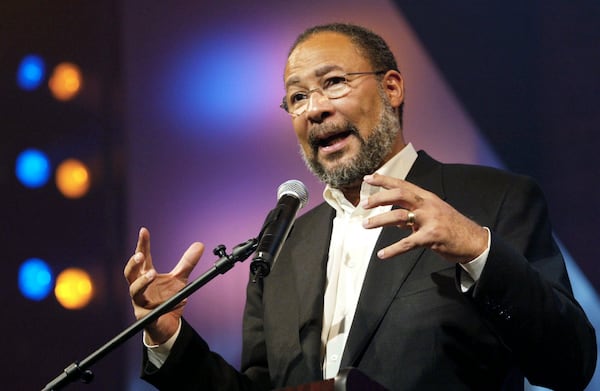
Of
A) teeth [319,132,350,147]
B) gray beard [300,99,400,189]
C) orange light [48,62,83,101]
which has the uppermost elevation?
orange light [48,62,83,101]

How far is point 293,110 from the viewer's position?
8.27ft

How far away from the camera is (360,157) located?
96.8 inches

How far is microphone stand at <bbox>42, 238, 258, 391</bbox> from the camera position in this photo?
5.90 ft

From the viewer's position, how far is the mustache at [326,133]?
96.4 inches

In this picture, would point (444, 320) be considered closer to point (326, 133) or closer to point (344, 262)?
point (344, 262)

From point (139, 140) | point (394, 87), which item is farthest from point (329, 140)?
point (139, 140)

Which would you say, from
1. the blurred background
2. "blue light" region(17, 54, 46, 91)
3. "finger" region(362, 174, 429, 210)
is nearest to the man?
"finger" region(362, 174, 429, 210)

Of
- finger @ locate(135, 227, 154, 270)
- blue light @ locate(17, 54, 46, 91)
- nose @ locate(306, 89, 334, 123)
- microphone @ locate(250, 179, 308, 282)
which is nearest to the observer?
microphone @ locate(250, 179, 308, 282)

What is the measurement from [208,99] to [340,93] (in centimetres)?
81

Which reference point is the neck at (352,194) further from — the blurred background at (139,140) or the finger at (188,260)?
the finger at (188,260)

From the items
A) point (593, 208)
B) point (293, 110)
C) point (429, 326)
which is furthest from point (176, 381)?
point (593, 208)

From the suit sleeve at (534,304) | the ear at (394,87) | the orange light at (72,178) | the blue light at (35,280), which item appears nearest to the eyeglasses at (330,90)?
the ear at (394,87)

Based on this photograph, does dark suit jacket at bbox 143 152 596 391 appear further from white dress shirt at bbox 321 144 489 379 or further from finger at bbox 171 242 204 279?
finger at bbox 171 242 204 279

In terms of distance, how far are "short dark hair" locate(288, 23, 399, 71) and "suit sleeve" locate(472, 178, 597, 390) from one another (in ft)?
2.12
